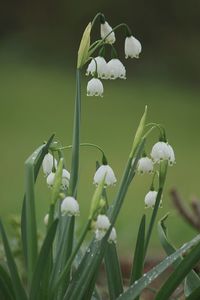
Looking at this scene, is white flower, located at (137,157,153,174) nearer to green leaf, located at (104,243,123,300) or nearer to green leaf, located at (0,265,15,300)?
green leaf, located at (104,243,123,300)

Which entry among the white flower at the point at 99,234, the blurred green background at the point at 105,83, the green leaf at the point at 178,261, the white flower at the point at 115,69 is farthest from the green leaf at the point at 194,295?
the blurred green background at the point at 105,83

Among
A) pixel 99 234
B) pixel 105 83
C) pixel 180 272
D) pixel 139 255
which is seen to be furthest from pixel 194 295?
pixel 105 83

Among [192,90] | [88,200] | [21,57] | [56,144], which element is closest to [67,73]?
[21,57]

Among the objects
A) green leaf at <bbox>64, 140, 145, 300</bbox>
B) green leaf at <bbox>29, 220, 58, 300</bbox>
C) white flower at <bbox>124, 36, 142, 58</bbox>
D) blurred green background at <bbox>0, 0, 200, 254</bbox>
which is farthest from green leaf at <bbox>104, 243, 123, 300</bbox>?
blurred green background at <bbox>0, 0, 200, 254</bbox>

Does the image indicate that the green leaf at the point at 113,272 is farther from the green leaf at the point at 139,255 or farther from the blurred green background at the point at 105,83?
the blurred green background at the point at 105,83

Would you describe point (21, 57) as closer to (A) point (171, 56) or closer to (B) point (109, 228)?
(A) point (171, 56)

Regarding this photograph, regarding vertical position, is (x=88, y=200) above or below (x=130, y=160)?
below
